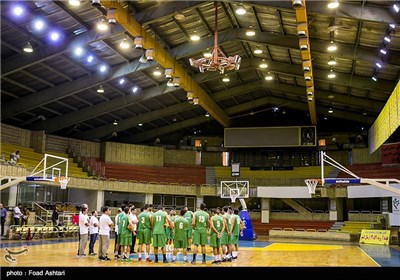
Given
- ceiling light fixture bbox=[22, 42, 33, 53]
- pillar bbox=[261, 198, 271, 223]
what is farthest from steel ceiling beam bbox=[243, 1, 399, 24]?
pillar bbox=[261, 198, 271, 223]

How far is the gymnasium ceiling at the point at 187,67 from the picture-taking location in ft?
60.2

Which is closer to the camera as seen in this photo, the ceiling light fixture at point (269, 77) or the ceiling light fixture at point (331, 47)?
the ceiling light fixture at point (331, 47)

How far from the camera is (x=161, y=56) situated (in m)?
21.1

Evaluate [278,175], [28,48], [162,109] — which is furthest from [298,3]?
[278,175]

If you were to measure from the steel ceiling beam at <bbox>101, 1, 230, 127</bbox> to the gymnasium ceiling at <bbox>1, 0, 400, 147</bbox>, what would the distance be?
0.44 feet

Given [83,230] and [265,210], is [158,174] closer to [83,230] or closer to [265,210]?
[265,210]

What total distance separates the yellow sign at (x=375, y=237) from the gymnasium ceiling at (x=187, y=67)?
814 cm

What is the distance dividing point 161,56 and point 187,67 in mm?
5931

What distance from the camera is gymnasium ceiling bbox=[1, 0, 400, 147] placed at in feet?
60.2

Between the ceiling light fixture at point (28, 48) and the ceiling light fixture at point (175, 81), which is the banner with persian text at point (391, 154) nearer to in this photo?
the ceiling light fixture at point (175, 81)

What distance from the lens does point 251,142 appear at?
36.7 meters

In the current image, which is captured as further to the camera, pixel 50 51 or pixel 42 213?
pixel 42 213

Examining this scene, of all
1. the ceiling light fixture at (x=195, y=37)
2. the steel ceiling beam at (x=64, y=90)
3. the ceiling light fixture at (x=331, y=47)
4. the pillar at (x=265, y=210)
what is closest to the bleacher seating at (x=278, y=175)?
the pillar at (x=265, y=210)
